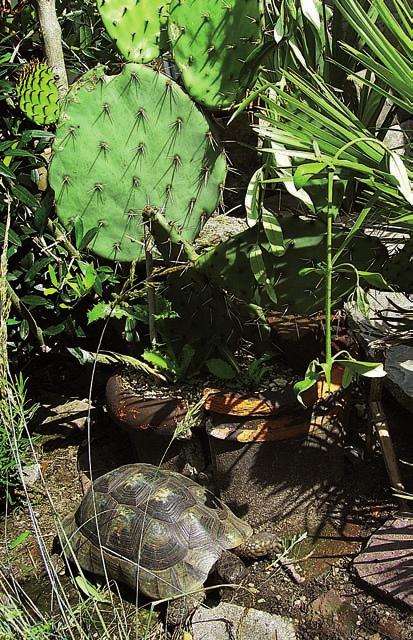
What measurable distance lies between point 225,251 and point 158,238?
268 millimetres

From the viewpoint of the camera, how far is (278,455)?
2256 mm

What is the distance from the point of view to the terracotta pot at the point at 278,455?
220 centimetres

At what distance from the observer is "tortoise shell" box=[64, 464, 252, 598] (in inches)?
81.7

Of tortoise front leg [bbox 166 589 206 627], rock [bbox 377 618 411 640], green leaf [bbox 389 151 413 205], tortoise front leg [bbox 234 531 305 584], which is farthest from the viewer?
tortoise front leg [bbox 234 531 305 584]

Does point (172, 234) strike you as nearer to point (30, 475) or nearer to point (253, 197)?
point (253, 197)

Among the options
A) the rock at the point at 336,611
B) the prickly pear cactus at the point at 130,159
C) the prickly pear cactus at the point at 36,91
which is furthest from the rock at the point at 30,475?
the prickly pear cactus at the point at 36,91

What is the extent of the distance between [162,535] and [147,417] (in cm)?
37

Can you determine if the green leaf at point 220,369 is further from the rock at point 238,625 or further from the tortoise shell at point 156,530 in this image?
the rock at point 238,625

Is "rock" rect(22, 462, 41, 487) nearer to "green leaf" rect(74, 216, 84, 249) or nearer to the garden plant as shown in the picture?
the garden plant

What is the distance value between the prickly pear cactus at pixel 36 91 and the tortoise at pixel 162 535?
112 cm

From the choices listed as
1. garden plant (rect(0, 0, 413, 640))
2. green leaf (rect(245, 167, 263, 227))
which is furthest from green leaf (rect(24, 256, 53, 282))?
green leaf (rect(245, 167, 263, 227))

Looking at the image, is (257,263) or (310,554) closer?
(257,263)

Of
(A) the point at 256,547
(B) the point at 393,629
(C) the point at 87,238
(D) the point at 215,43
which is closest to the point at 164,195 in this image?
(C) the point at 87,238

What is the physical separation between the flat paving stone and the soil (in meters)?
0.04
